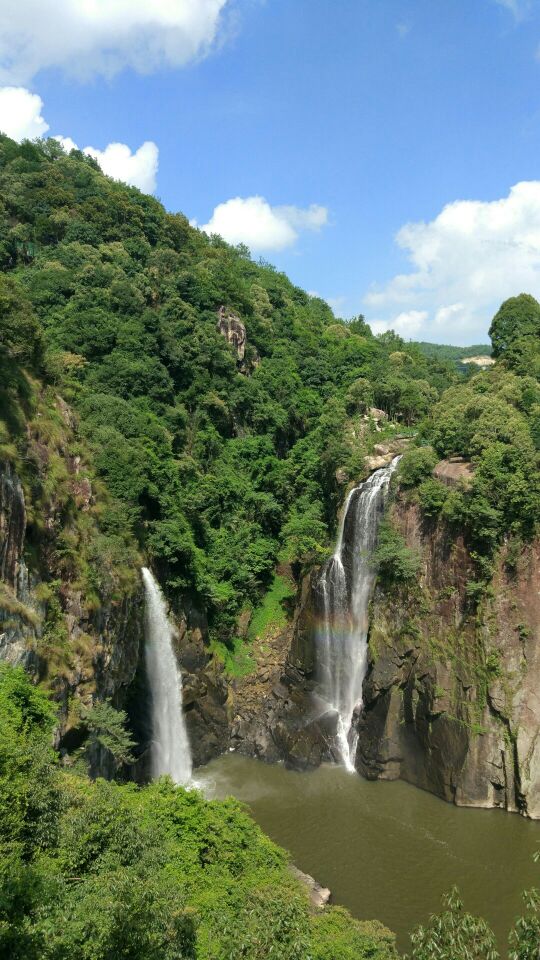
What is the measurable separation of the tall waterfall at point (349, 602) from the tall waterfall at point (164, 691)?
689 cm

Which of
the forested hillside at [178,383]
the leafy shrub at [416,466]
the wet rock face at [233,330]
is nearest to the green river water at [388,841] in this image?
the forested hillside at [178,383]

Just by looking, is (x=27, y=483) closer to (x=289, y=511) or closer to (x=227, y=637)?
(x=227, y=637)

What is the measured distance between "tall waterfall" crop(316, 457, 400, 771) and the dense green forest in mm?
1592

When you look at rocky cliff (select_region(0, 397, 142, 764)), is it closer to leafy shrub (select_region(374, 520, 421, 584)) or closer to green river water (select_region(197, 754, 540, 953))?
green river water (select_region(197, 754, 540, 953))

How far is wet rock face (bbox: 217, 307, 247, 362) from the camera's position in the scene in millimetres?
42094

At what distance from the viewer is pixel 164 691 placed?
24719 millimetres

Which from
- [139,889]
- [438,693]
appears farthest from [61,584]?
[438,693]

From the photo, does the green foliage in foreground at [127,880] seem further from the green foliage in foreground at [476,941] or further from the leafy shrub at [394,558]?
the leafy shrub at [394,558]

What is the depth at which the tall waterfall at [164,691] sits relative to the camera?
942 inches

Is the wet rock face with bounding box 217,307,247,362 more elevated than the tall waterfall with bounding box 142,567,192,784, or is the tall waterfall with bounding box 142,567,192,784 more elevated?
the wet rock face with bounding box 217,307,247,362

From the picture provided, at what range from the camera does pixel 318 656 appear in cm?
2816

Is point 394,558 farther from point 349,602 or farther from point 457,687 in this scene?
point 457,687

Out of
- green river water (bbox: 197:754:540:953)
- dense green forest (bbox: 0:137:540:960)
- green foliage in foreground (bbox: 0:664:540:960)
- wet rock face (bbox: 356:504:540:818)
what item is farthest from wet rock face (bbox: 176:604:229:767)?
green foliage in foreground (bbox: 0:664:540:960)

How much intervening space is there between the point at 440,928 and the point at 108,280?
3572 centimetres
